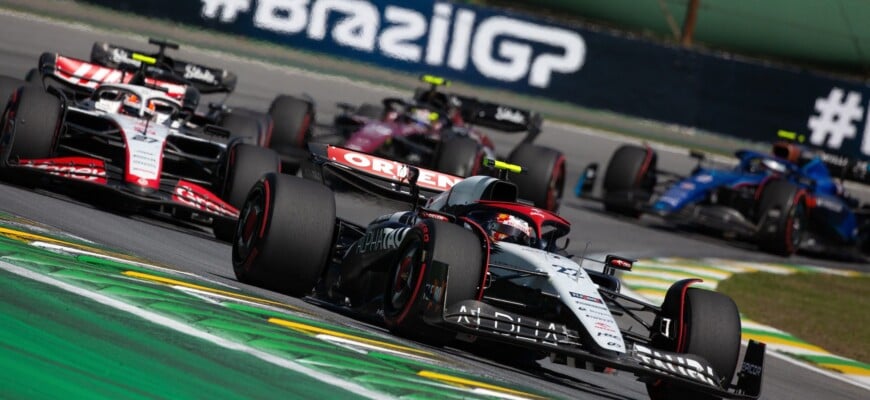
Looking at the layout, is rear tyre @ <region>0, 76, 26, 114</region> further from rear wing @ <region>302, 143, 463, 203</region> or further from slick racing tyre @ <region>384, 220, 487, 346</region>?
slick racing tyre @ <region>384, 220, 487, 346</region>

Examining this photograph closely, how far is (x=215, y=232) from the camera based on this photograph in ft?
45.0

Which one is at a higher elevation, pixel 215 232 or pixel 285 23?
pixel 285 23

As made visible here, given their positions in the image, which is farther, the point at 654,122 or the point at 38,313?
the point at 654,122

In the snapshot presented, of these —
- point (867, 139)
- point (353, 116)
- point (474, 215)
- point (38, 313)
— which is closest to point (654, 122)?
point (867, 139)

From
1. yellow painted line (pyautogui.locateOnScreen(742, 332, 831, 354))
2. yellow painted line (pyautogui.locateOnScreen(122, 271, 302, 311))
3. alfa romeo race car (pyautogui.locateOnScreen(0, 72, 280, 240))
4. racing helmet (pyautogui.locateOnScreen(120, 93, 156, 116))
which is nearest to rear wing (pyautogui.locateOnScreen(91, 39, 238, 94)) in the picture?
racing helmet (pyautogui.locateOnScreen(120, 93, 156, 116))

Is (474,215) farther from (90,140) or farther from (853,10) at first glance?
(853,10)

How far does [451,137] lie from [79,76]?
17.0 feet

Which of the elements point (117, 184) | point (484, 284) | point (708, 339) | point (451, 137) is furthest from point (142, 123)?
point (708, 339)

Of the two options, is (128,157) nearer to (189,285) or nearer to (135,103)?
(135,103)

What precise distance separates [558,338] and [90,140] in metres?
6.79

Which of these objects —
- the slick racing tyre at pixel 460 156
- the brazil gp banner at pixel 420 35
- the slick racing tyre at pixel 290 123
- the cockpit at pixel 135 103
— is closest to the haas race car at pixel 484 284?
the cockpit at pixel 135 103

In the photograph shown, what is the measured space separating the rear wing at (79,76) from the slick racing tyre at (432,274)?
23.8ft

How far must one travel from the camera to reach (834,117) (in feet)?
96.3

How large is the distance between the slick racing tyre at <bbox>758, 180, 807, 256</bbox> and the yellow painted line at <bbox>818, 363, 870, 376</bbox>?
22.8ft
